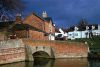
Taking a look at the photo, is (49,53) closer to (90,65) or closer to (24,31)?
(24,31)

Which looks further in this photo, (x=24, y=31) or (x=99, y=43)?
(x=99, y=43)

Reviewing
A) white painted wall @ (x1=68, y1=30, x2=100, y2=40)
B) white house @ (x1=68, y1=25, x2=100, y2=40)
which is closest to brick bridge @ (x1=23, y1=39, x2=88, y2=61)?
white house @ (x1=68, y1=25, x2=100, y2=40)

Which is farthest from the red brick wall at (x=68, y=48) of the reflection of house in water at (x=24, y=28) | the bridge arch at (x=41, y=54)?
the reflection of house in water at (x=24, y=28)

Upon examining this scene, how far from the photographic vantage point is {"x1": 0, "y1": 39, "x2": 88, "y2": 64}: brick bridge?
45.7m

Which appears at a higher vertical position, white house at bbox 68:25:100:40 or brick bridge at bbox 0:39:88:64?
white house at bbox 68:25:100:40

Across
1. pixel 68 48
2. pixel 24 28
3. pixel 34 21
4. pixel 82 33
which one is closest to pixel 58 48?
pixel 68 48

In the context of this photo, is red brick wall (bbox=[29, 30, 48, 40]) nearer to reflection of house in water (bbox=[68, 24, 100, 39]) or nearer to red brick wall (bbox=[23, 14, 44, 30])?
red brick wall (bbox=[23, 14, 44, 30])

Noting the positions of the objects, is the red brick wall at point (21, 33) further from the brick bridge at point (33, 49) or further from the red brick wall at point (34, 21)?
the red brick wall at point (34, 21)

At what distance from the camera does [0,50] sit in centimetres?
4444

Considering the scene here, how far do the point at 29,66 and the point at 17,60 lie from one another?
495 centimetres

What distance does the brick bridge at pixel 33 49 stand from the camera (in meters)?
45.7

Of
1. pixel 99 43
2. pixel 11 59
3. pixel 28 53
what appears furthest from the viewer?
pixel 99 43

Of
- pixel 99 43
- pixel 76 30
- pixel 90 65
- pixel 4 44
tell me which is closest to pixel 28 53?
pixel 4 44

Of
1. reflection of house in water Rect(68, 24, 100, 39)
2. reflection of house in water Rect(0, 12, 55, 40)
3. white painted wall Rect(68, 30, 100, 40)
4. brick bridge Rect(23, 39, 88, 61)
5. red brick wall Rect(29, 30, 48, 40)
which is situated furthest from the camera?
white painted wall Rect(68, 30, 100, 40)
